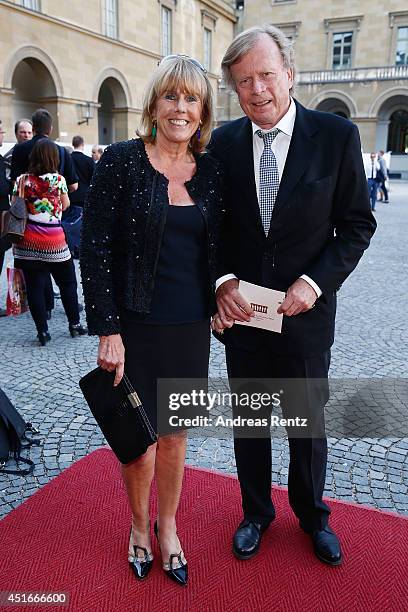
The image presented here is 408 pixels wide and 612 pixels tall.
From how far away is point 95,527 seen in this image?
8.46 ft

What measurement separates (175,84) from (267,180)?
0.51 m

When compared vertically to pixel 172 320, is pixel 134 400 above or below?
below

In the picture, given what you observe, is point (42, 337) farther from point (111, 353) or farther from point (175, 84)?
Answer: point (175, 84)

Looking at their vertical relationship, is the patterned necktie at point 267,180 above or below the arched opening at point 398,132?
below

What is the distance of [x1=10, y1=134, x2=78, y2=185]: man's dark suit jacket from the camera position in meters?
5.29

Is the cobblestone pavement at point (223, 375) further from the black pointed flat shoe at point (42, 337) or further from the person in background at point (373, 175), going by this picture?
the person in background at point (373, 175)

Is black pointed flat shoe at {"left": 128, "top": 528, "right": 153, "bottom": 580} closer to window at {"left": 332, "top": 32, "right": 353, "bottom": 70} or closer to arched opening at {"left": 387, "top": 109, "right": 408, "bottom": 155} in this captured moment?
window at {"left": 332, "top": 32, "right": 353, "bottom": 70}

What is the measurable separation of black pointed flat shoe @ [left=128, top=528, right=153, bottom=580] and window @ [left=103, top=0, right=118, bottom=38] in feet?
81.1

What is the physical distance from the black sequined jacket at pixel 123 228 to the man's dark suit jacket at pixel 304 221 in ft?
0.64

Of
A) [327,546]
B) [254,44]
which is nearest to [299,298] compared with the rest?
[254,44]

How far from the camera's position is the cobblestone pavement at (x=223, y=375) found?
296 cm

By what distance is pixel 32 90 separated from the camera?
21.3 meters

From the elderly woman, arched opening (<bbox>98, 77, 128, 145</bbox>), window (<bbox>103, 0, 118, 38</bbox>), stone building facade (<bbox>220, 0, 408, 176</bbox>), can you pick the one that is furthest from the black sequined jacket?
stone building facade (<bbox>220, 0, 408, 176</bbox>)

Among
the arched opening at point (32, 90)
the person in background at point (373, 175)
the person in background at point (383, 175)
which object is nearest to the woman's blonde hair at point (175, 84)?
the person in background at point (373, 175)
